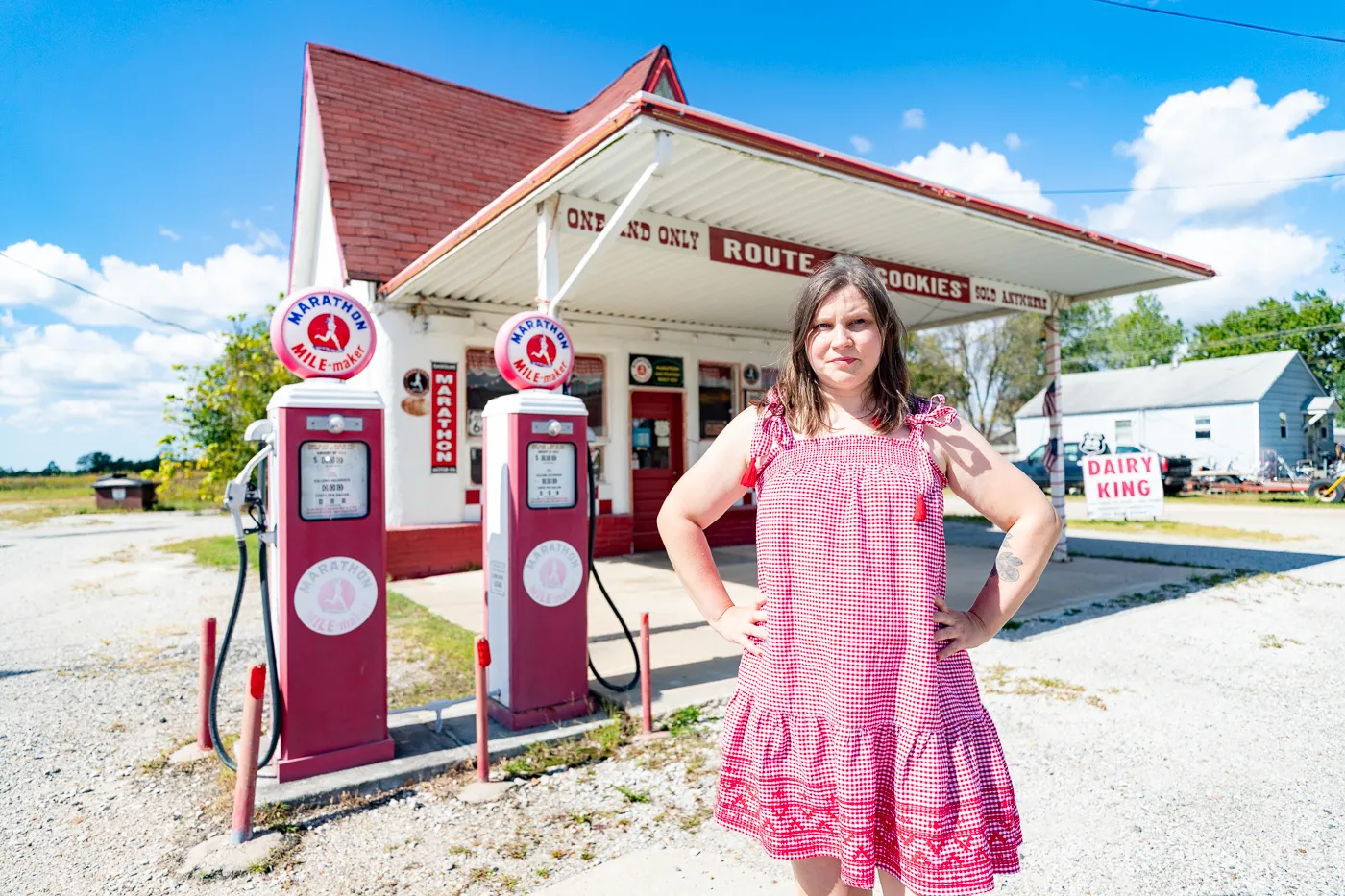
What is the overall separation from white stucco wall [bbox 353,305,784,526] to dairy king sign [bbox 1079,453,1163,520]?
7.84 meters

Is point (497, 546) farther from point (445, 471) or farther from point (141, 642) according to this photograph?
point (445, 471)

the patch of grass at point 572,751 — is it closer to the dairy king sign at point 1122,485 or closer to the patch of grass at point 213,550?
the patch of grass at point 213,550

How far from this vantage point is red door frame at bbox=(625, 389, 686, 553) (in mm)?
11133

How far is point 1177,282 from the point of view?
30.8 feet

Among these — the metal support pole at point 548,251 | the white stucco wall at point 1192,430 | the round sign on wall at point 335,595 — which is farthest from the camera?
the white stucco wall at point 1192,430

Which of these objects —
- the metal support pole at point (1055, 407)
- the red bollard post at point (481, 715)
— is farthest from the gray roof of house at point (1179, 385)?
the red bollard post at point (481, 715)

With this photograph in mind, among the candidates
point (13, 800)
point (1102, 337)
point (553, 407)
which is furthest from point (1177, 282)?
point (1102, 337)

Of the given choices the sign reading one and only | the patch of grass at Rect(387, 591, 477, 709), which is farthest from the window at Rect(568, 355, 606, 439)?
the patch of grass at Rect(387, 591, 477, 709)

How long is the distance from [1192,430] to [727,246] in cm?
3084

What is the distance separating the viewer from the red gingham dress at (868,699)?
66.0 inches

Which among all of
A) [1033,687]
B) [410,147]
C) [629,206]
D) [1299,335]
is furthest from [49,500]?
[1299,335]

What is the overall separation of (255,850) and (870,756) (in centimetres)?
270

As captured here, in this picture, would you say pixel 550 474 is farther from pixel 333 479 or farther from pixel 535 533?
pixel 333 479

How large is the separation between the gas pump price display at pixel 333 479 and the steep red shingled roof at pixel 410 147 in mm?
5759
